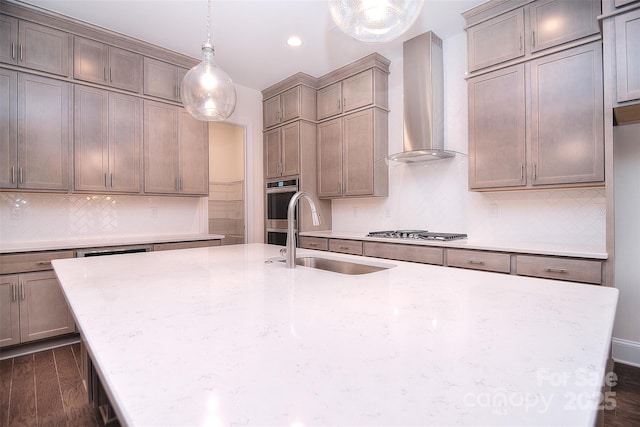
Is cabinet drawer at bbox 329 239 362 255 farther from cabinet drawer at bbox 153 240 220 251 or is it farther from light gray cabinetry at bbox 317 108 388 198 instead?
cabinet drawer at bbox 153 240 220 251

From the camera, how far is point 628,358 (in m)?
2.41

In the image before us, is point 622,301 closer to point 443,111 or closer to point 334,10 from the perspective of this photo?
point 443,111

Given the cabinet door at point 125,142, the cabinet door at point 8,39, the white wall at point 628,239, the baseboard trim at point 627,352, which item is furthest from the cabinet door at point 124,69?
the baseboard trim at point 627,352

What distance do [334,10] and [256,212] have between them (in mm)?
3406

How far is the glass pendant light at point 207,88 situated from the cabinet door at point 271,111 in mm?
2486

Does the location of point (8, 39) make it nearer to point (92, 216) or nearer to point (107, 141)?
point (107, 141)

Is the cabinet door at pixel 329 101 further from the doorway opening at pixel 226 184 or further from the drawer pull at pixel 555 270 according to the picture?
the drawer pull at pixel 555 270

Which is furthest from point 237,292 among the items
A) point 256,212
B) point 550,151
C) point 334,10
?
point 256,212

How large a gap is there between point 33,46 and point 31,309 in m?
2.17

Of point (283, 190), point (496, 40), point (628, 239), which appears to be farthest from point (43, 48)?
point (628, 239)

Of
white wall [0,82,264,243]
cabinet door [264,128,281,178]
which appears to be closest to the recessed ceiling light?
cabinet door [264,128,281,178]

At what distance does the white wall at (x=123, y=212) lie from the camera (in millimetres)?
2971

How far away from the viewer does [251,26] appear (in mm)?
3037

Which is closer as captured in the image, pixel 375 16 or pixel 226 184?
pixel 375 16
